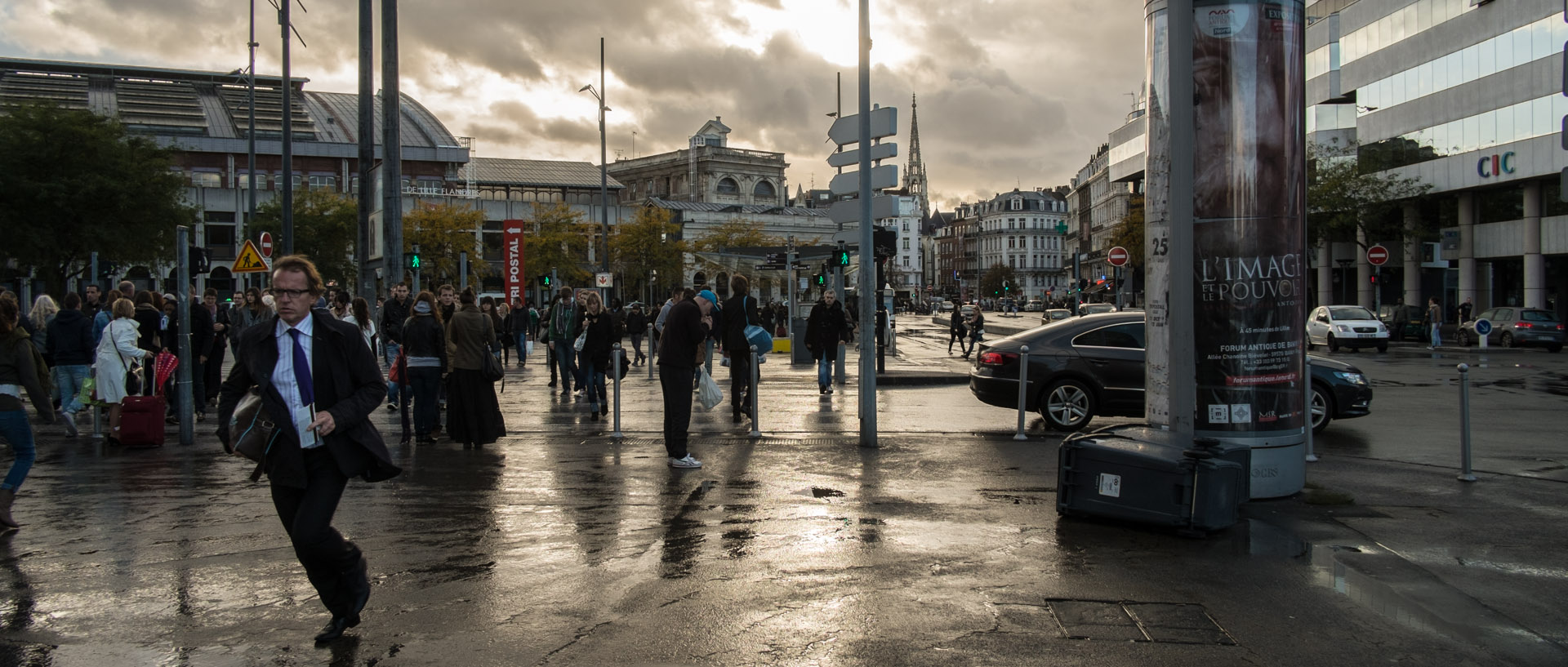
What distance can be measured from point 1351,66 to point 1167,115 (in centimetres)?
5206

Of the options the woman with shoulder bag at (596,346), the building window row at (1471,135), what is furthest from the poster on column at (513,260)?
the building window row at (1471,135)

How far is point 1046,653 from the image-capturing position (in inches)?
200

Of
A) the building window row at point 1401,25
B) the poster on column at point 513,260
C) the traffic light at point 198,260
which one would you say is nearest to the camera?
the traffic light at point 198,260

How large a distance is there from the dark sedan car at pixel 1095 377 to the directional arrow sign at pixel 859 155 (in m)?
3.18

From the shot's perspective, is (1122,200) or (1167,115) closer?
(1167,115)

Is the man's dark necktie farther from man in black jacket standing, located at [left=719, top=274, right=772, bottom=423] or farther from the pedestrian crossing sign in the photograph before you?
the pedestrian crossing sign

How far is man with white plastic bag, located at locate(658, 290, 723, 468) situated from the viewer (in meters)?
10.8

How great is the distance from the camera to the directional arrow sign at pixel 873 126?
12078 mm

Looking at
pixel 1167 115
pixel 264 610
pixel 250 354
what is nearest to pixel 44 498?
pixel 264 610

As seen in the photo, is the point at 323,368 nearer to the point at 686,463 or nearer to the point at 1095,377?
the point at 686,463

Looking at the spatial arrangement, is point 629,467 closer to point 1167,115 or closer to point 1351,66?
point 1167,115

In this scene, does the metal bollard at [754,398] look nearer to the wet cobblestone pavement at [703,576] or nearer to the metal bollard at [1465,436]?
the wet cobblestone pavement at [703,576]

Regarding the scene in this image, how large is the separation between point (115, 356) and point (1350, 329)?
1297 inches

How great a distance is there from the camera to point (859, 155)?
12.4 metres
